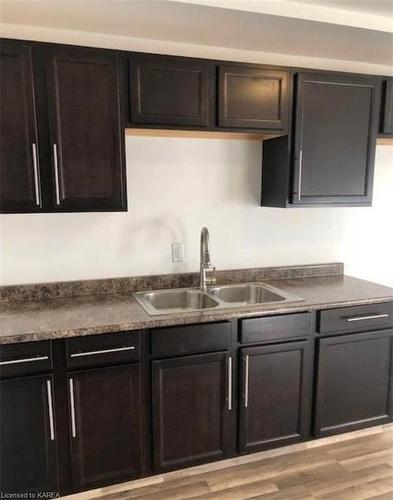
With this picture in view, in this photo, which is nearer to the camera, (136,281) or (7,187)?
(7,187)

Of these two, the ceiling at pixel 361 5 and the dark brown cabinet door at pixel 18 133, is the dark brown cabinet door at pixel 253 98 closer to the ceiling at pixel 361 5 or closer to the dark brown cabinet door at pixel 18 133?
the ceiling at pixel 361 5

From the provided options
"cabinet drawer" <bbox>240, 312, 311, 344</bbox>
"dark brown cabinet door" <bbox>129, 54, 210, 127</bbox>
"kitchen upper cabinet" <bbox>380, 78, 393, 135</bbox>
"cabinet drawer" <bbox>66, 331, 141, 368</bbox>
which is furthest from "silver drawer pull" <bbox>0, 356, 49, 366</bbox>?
"kitchen upper cabinet" <bbox>380, 78, 393, 135</bbox>

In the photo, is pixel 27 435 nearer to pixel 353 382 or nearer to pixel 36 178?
pixel 36 178

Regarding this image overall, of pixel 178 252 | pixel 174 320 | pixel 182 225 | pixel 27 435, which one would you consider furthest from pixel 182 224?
pixel 27 435

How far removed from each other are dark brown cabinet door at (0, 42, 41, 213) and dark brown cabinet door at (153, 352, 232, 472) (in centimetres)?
104

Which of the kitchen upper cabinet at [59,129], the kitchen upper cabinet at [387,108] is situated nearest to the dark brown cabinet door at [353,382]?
the kitchen upper cabinet at [387,108]

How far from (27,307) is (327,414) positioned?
1.79 metres

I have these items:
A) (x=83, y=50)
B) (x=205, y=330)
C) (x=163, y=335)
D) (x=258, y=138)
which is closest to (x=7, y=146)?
(x=83, y=50)

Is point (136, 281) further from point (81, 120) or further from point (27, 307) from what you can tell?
point (81, 120)

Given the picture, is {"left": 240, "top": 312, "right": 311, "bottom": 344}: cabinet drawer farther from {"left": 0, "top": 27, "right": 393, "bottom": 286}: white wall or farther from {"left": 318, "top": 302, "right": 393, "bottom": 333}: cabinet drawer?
{"left": 0, "top": 27, "right": 393, "bottom": 286}: white wall

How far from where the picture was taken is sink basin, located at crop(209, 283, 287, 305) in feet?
7.82

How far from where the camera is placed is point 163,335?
180cm

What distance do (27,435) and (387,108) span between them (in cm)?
268

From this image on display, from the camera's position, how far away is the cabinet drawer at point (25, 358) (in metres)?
1.59
